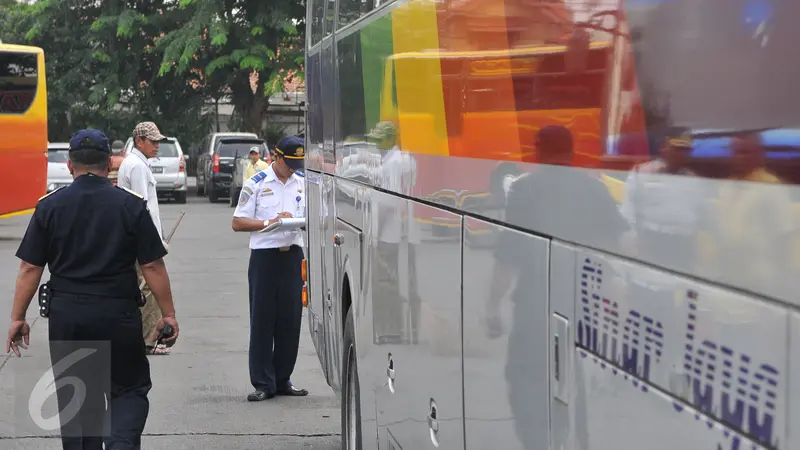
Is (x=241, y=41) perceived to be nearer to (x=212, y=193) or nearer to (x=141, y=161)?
(x=212, y=193)

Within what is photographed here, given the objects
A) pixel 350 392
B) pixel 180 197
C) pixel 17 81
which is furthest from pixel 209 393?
pixel 180 197

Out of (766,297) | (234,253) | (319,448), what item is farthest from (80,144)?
(234,253)

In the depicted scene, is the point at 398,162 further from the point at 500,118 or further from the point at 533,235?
the point at 533,235

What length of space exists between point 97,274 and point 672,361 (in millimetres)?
4105

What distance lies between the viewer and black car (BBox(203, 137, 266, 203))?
120 feet

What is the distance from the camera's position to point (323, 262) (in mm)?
7770

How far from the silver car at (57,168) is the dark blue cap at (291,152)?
81.7ft

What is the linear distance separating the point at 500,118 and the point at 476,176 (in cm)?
26

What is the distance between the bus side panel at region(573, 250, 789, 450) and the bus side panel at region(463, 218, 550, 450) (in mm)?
262

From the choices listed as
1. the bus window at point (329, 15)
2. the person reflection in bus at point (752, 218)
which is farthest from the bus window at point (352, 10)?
the person reflection in bus at point (752, 218)

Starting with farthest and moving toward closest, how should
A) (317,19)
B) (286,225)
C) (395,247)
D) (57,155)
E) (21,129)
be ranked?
1. (57,155)
2. (21,129)
3. (286,225)
4. (317,19)
5. (395,247)

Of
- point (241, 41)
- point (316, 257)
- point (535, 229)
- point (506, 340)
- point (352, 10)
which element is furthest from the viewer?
point (241, 41)

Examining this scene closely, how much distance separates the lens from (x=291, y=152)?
364 inches

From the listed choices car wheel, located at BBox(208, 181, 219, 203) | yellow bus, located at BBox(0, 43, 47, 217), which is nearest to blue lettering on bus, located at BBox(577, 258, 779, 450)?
yellow bus, located at BBox(0, 43, 47, 217)
